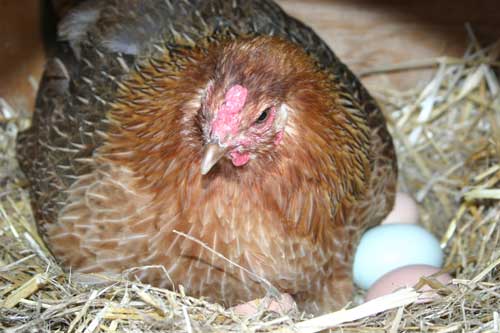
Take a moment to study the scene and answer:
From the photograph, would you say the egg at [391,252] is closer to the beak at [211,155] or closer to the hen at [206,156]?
the hen at [206,156]

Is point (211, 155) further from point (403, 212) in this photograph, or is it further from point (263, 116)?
point (403, 212)

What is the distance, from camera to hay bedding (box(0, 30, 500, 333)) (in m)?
2.14

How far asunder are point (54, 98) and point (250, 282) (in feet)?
3.55

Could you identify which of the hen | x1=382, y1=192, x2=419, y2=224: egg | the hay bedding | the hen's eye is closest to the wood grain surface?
the hay bedding

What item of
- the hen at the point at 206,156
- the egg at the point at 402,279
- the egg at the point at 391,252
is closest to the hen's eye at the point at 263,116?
the hen at the point at 206,156

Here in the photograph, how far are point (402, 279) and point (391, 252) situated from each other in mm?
200

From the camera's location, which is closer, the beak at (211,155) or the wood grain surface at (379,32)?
the beak at (211,155)

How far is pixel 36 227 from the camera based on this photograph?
110 inches

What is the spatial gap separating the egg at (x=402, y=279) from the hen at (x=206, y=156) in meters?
0.15

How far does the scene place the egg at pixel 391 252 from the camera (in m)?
2.68

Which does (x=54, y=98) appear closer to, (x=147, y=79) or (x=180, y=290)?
(x=147, y=79)

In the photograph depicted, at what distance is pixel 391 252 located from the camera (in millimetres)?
2693

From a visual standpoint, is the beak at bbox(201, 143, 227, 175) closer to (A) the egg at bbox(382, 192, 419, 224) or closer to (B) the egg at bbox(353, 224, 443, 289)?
(B) the egg at bbox(353, 224, 443, 289)

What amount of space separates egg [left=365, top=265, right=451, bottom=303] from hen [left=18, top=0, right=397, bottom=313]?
5.9 inches
